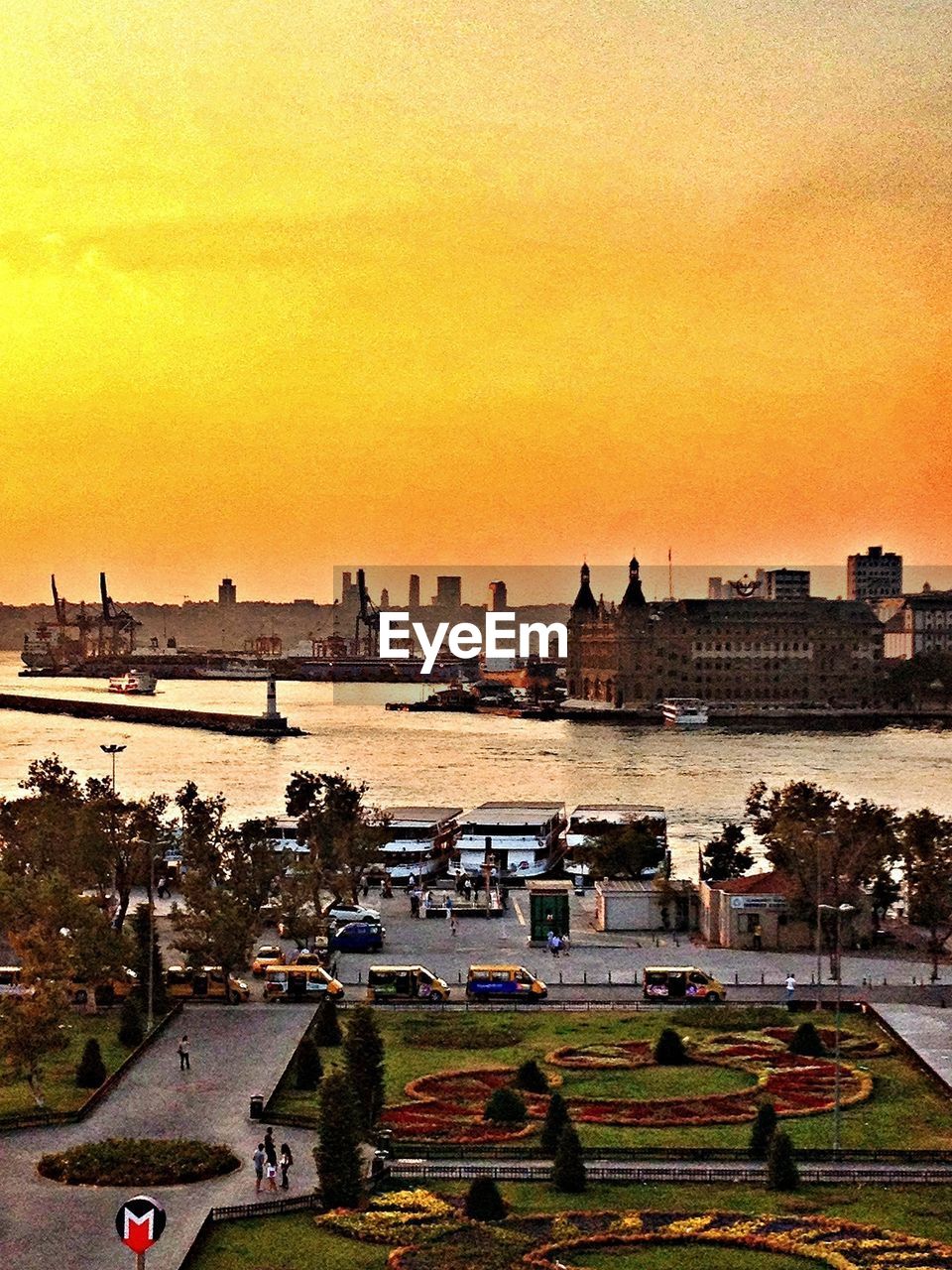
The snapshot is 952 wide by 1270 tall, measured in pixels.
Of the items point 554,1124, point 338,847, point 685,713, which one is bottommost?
point 554,1124

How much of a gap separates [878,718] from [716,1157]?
120826 mm

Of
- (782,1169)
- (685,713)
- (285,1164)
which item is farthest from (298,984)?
(685,713)

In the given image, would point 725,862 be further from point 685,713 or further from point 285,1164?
point 685,713

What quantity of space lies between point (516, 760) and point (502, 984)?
6484 centimetres

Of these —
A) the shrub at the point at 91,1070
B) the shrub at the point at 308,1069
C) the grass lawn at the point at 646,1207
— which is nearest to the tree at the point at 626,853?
the shrub at the point at 308,1069

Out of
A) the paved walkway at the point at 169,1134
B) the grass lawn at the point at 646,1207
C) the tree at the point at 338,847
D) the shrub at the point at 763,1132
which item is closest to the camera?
the grass lawn at the point at 646,1207

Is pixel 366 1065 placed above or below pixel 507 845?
above

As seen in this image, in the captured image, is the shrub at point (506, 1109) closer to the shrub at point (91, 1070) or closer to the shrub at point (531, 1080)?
the shrub at point (531, 1080)

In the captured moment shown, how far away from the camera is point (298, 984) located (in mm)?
27062

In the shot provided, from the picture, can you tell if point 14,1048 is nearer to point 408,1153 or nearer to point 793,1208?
point 408,1153

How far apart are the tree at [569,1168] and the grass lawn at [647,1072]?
5.21ft

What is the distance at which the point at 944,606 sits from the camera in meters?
188

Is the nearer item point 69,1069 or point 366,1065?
point 366,1065

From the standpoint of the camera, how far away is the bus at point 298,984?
2692 centimetres
